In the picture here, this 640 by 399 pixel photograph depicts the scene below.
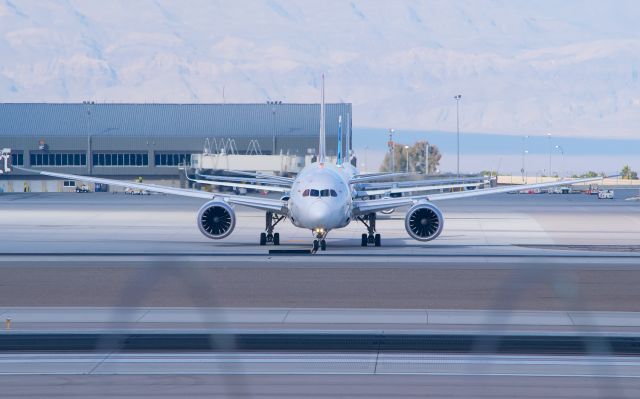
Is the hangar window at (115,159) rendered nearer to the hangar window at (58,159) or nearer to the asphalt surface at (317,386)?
the hangar window at (58,159)

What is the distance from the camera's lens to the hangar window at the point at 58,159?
16438 centimetres

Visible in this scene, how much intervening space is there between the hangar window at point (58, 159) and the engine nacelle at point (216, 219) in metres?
Result: 116

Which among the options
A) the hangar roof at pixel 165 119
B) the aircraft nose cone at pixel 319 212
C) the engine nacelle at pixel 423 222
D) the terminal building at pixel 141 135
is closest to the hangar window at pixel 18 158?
the terminal building at pixel 141 135

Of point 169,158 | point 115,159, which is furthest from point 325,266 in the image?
point 115,159

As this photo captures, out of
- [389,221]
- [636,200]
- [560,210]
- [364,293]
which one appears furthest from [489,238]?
[636,200]

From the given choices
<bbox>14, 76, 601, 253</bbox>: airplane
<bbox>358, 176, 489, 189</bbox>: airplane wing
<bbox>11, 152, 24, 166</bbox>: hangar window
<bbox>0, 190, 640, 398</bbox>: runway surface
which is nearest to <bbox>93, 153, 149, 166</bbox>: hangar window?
<bbox>11, 152, 24, 166</bbox>: hangar window

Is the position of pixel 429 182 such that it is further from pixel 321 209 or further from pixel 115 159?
pixel 115 159

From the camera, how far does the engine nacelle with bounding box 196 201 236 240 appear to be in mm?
52219

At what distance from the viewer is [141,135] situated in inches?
6452

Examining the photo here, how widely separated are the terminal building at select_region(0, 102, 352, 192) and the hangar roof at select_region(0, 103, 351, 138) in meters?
0.14

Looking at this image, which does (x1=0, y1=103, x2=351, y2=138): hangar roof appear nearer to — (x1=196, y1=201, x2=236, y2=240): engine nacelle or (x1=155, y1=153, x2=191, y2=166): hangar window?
(x1=155, y1=153, x2=191, y2=166): hangar window

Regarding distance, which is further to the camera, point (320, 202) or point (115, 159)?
point (115, 159)

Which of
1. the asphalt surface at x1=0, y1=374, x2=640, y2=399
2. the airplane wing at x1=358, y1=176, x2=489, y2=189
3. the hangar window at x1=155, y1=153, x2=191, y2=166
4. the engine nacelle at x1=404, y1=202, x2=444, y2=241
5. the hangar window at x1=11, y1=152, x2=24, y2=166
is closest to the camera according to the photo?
the asphalt surface at x1=0, y1=374, x2=640, y2=399

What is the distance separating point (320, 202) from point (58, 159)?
12154cm
